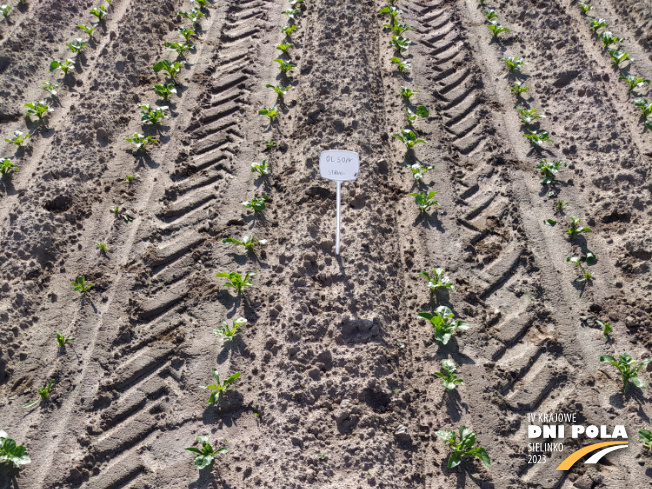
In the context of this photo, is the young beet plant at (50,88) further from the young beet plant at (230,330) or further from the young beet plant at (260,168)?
the young beet plant at (230,330)

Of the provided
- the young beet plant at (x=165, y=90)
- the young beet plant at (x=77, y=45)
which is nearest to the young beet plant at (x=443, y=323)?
the young beet plant at (x=165, y=90)

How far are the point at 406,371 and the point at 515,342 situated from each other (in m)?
0.85

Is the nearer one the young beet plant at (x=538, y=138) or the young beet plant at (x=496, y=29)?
the young beet plant at (x=538, y=138)

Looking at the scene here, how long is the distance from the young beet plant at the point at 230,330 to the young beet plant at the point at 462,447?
1512mm

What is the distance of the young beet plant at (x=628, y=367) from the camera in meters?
3.27

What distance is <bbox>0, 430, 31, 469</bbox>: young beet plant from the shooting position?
3021mm

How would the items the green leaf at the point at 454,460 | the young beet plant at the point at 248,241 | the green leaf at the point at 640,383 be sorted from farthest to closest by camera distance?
the young beet plant at the point at 248,241, the green leaf at the point at 640,383, the green leaf at the point at 454,460

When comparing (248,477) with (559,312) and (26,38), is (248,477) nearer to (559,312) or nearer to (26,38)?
(559,312)

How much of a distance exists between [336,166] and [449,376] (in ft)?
5.77

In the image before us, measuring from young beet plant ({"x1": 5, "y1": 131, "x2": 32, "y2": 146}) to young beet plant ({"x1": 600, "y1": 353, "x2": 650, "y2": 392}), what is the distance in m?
5.35

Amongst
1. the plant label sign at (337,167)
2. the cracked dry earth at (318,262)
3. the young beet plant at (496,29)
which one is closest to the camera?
the cracked dry earth at (318,262)

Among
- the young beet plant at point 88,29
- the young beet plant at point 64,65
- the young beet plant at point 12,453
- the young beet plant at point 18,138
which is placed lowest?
the young beet plant at point 12,453

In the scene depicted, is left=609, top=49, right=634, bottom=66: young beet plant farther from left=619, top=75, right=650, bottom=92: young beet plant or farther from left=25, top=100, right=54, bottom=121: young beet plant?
Result: left=25, top=100, right=54, bottom=121: young beet plant

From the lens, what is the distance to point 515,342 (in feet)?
11.9
